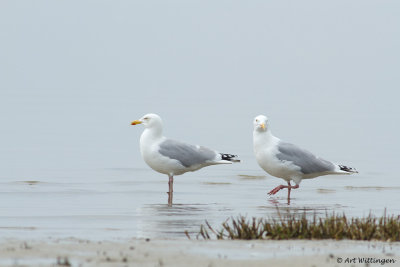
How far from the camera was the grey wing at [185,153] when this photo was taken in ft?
58.5

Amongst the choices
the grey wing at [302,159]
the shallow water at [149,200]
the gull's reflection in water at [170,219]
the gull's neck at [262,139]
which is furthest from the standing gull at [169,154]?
the gull's reflection in water at [170,219]

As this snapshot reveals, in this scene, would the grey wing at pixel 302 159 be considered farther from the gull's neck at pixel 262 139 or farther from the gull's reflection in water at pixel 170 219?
the gull's reflection in water at pixel 170 219

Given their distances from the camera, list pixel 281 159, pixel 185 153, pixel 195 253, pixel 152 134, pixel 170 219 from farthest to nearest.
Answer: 1. pixel 152 134
2. pixel 185 153
3. pixel 281 159
4. pixel 170 219
5. pixel 195 253

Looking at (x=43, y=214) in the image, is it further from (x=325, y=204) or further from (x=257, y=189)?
(x=257, y=189)

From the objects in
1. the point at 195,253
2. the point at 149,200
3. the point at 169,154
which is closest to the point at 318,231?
the point at 195,253

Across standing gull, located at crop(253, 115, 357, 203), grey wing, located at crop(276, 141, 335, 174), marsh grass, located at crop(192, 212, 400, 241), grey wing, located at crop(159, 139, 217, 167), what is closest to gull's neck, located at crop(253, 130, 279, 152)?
standing gull, located at crop(253, 115, 357, 203)

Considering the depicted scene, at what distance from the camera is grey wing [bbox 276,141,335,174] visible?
17641 millimetres

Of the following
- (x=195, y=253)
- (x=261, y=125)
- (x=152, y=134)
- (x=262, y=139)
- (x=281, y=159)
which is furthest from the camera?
(x=152, y=134)

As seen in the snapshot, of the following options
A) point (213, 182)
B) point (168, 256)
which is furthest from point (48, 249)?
point (213, 182)

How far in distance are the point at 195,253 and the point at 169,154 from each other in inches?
368

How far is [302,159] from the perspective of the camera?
1781 centimetres

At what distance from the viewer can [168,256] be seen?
8.16 m

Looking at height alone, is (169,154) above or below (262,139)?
below

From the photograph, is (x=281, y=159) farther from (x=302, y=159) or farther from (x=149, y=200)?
(x=149, y=200)
